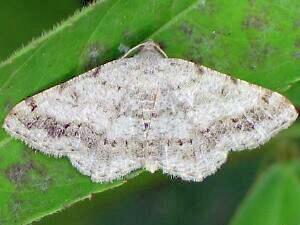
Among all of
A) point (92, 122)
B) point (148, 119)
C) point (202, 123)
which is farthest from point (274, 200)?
point (92, 122)

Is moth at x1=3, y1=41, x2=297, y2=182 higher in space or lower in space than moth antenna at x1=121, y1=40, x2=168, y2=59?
lower

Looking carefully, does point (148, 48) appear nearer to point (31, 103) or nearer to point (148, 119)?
point (148, 119)

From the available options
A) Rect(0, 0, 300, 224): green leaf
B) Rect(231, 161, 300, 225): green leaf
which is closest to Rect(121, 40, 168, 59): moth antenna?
Rect(0, 0, 300, 224): green leaf

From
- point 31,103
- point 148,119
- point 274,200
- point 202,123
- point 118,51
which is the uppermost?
point 118,51

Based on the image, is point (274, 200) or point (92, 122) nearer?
point (92, 122)

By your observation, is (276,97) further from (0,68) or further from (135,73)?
(0,68)

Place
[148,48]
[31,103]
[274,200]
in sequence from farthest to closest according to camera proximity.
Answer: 1. [274,200]
2. [31,103]
3. [148,48]

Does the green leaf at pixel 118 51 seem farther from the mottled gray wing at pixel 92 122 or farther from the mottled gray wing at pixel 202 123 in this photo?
the mottled gray wing at pixel 202 123

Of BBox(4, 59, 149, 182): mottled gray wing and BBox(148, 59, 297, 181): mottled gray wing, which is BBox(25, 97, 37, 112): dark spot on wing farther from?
BBox(148, 59, 297, 181): mottled gray wing
